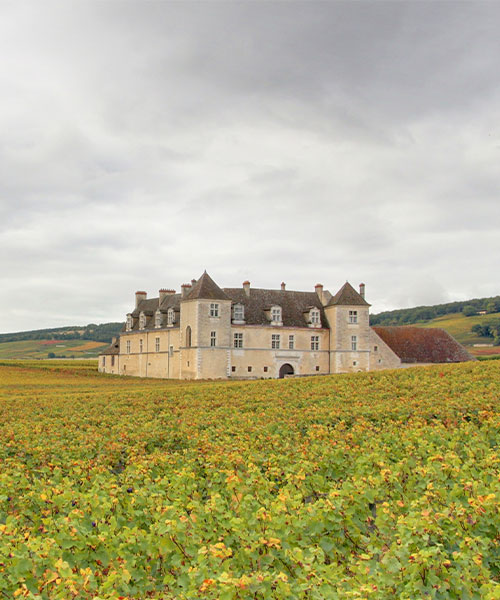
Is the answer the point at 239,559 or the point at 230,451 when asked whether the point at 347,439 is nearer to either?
the point at 230,451

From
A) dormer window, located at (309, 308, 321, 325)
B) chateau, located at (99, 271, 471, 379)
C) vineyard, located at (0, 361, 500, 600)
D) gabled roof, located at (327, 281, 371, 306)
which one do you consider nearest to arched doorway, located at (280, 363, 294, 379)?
chateau, located at (99, 271, 471, 379)

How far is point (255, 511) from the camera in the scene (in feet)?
24.8

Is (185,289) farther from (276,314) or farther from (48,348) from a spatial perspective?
(48,348)

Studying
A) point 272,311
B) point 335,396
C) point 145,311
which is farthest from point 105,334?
point 335,396

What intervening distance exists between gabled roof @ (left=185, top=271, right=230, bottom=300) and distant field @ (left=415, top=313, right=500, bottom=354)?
67081 mm

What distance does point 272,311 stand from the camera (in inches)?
2336

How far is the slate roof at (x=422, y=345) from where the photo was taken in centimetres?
6075

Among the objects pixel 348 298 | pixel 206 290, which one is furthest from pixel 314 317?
pixel 206 290

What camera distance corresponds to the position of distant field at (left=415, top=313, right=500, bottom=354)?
112738 mm

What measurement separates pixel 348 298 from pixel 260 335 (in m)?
10.4

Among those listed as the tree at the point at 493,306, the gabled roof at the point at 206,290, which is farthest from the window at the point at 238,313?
the tree at the point at 493,306

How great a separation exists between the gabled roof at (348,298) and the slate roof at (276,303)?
2.94 m

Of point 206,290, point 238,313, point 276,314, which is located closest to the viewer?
point 206,290

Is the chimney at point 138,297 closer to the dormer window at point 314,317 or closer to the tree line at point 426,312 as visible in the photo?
the dormer window at point 314,317
